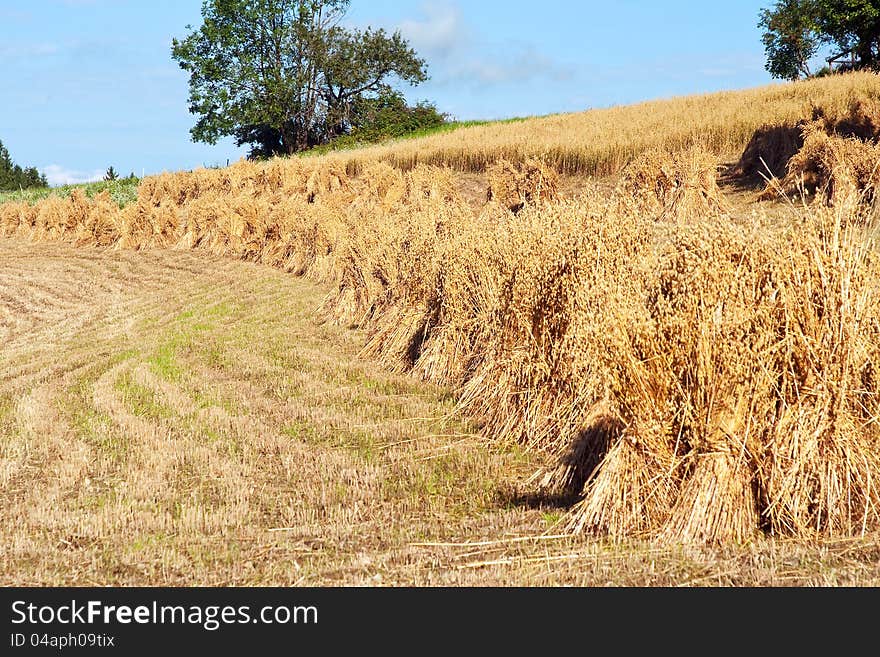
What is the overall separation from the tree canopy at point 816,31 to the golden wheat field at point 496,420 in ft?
123

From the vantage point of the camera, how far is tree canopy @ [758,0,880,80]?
1650 inches

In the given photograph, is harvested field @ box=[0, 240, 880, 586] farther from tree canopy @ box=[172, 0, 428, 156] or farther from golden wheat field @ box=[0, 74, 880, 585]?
tree canopy @ box=[172, 0, 428, 156]

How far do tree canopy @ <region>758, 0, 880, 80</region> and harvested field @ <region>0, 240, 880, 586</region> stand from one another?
131 feet

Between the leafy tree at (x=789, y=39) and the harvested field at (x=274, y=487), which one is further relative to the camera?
the leafy tree at (x=789, y=39)

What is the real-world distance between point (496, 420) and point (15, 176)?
101409 millimetres

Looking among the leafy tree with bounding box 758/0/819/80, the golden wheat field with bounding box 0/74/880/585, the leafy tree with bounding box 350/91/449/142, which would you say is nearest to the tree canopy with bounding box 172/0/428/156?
the leafy tree with bounding box 350/91/449/142

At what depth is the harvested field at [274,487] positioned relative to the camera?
4527 mm

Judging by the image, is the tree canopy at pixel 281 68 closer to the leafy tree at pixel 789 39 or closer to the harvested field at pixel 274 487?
the leafy tree at pixel 789 39

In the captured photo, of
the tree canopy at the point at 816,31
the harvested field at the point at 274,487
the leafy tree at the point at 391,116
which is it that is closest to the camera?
the harvested field at the point at 274,487

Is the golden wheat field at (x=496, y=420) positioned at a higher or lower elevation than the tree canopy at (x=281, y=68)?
lower

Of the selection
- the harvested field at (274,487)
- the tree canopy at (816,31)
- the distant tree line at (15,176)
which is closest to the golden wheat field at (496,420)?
the harvested field at (274,487)

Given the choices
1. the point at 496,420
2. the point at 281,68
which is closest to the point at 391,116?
the point at 281,68

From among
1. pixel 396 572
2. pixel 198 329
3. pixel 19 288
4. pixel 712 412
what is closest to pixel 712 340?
pixel 712 412

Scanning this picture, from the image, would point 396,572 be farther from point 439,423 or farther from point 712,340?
point 439,423
